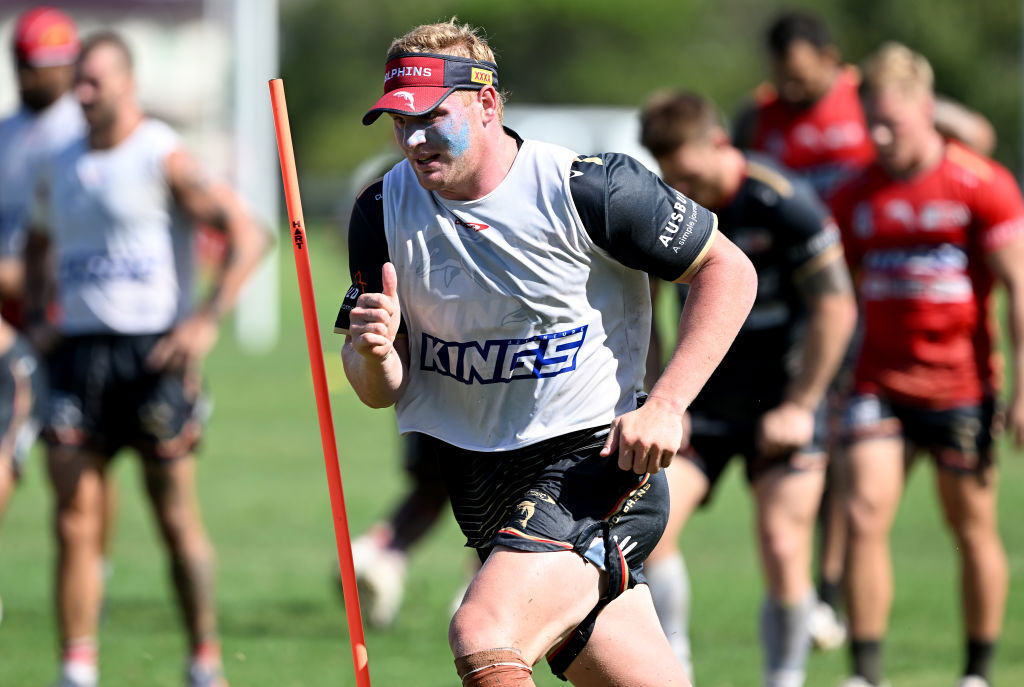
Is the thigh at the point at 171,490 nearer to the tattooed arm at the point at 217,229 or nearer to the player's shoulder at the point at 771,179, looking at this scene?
the tattooed arm at the point at 217,229

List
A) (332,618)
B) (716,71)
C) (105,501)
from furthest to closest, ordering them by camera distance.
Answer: (716,71) → (332,618) → (105,501)

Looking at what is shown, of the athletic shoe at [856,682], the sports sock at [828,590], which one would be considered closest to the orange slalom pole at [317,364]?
the athletic shoe at [856,682]

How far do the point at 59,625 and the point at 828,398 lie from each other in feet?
11.3

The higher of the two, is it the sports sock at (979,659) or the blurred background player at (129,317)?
the blurred background player at (129,317)

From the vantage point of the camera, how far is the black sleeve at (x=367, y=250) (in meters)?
4.02

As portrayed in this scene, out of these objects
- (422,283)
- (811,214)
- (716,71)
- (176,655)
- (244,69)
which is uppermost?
(422,283)

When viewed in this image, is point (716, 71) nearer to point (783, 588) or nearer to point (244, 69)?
point (244, 69)

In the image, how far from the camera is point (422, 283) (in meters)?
3.96

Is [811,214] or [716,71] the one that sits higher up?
[811,214]

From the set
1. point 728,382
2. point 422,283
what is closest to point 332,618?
point 728,382

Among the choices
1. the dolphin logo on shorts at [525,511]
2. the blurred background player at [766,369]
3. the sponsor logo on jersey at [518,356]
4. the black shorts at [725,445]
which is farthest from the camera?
the black shorts at [725,445]

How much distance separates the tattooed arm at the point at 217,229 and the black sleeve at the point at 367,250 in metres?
2.67

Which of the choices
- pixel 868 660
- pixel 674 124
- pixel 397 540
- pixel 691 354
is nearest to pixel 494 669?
pixel 691 354

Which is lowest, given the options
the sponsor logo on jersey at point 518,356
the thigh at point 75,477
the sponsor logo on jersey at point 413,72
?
the thigh at point 75,477
